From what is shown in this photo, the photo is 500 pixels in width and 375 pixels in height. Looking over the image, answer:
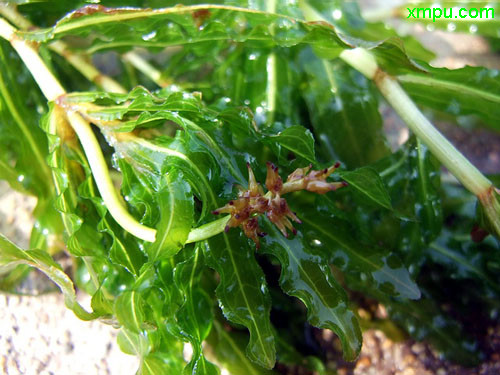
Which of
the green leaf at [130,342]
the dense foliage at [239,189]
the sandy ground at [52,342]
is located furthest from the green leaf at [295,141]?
the sandy ground at [52,342]

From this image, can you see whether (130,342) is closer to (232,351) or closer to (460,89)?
(232,351)

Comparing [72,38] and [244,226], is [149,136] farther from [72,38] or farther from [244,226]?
[72,38]

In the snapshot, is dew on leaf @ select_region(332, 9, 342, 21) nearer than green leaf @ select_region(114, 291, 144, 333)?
No

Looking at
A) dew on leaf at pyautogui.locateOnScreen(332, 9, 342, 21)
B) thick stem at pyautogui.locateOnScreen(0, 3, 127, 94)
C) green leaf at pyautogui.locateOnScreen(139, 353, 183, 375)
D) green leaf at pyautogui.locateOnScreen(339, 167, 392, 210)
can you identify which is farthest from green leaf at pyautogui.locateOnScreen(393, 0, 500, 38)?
green leaf at pyautogui.locateOnScreen(139, 353, 183, 375)

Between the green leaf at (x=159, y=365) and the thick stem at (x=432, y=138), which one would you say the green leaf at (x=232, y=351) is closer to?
the green leaf at (x=159, y=365)

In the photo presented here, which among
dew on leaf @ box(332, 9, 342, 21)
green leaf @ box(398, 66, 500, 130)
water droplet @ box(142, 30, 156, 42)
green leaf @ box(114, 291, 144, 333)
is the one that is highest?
water droplet @ box(142, 30, 156, 42)

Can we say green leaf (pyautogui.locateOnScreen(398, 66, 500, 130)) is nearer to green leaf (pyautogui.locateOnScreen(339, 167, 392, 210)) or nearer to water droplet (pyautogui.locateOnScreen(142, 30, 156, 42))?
green leaf (pyautogui.locateOnScreen(339, 167, 392, 210))

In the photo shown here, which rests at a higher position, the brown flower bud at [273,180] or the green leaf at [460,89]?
the brown flower bud at [273,180]
